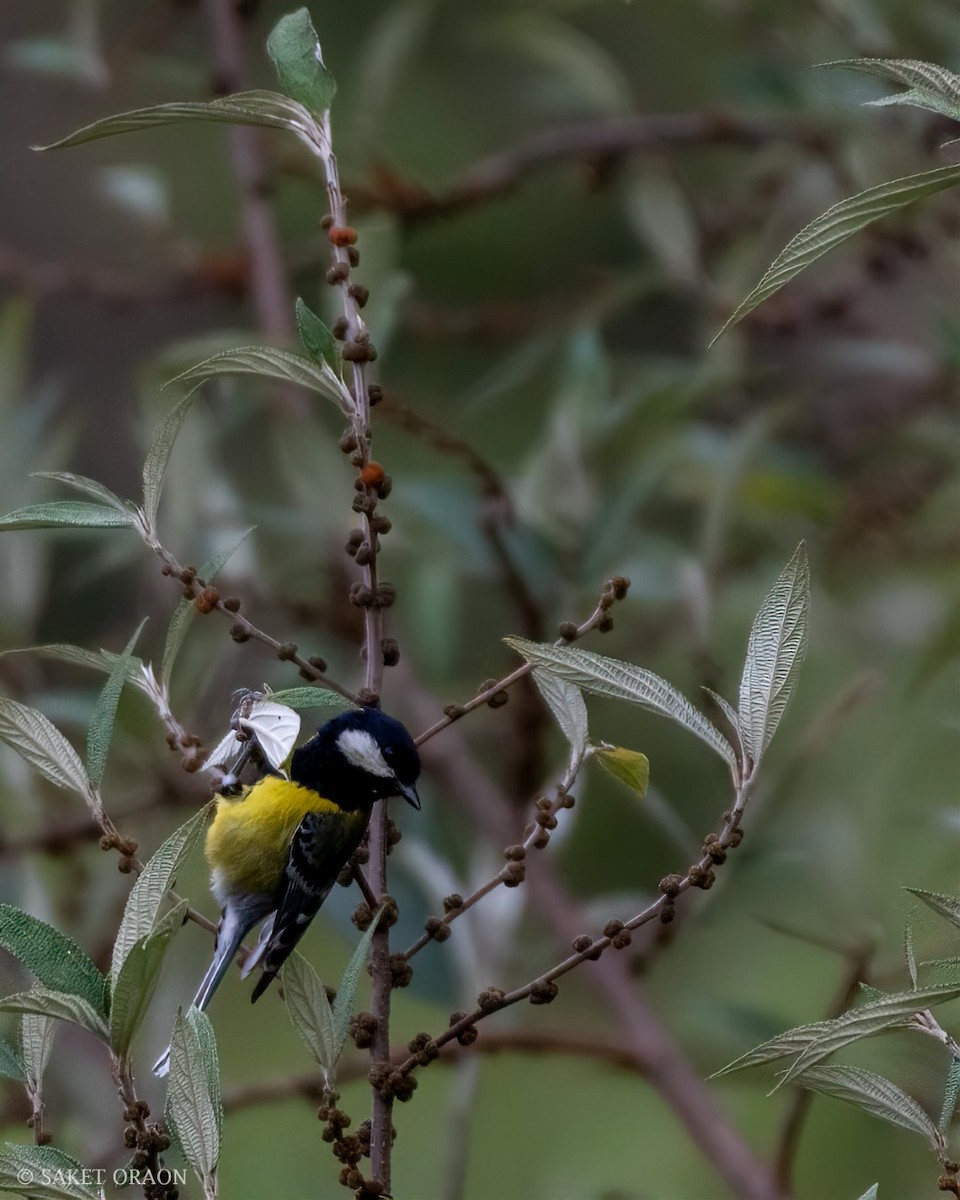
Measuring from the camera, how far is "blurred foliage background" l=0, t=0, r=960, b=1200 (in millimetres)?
1339

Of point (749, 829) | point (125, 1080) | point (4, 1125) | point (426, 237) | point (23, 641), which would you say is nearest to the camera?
point (125, 1080)

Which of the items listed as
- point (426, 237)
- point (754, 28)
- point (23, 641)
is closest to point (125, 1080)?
point (23, 641)

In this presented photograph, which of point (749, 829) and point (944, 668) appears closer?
point (944, 668)

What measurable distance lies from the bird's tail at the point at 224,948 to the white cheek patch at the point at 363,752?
137 millimetres

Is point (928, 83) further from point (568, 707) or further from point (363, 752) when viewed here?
point (363, 752)

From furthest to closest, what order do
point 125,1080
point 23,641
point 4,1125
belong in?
1. point 23,641
2. point 4,1125
3. point 125,1080

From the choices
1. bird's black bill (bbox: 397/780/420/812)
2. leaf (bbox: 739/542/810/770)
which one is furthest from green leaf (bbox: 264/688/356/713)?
bird's black bill (bbox: 397/780/420/812)

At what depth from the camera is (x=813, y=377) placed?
1990 millimetres

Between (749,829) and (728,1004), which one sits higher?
(749,829)

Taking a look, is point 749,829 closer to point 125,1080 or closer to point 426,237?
point 125,1080

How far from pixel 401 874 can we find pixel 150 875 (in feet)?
2.55

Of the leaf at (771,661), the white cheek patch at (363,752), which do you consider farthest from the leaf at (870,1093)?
the white cheek patch at (363,752)

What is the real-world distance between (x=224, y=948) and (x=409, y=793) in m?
0.17

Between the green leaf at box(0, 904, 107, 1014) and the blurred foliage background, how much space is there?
11.1 inches
